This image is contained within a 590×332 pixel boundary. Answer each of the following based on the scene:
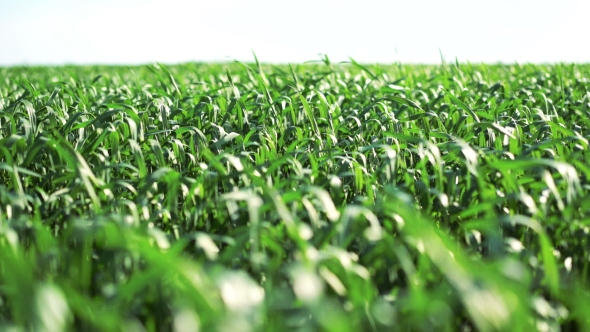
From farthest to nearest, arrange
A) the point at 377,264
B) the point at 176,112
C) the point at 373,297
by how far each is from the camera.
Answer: the point at 176,112, the point at 377,264, the point at 373,297

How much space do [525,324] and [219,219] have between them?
103 centimetres

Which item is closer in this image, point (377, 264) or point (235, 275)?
point (235, 275)

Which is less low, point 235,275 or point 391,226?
point 235,275

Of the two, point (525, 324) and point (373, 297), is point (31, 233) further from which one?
point (525, 324)

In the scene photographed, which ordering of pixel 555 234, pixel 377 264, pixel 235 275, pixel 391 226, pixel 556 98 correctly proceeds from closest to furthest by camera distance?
pixel 235 275, pixel 377 264, pixel 391 226, pixel 555 234, pixel 556 98

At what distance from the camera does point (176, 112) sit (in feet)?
10.9

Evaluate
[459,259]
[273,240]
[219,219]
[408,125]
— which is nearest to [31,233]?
[219,219]

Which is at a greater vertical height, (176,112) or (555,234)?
(176,112)

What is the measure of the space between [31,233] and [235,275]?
0.91 metres

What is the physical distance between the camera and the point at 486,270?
1.22m

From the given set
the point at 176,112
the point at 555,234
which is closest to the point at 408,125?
the point at 176,112

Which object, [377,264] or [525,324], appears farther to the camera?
[377,264]

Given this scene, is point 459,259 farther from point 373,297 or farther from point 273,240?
point 273,240

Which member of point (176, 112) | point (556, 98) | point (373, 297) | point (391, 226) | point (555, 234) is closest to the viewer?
point (373, 297)
